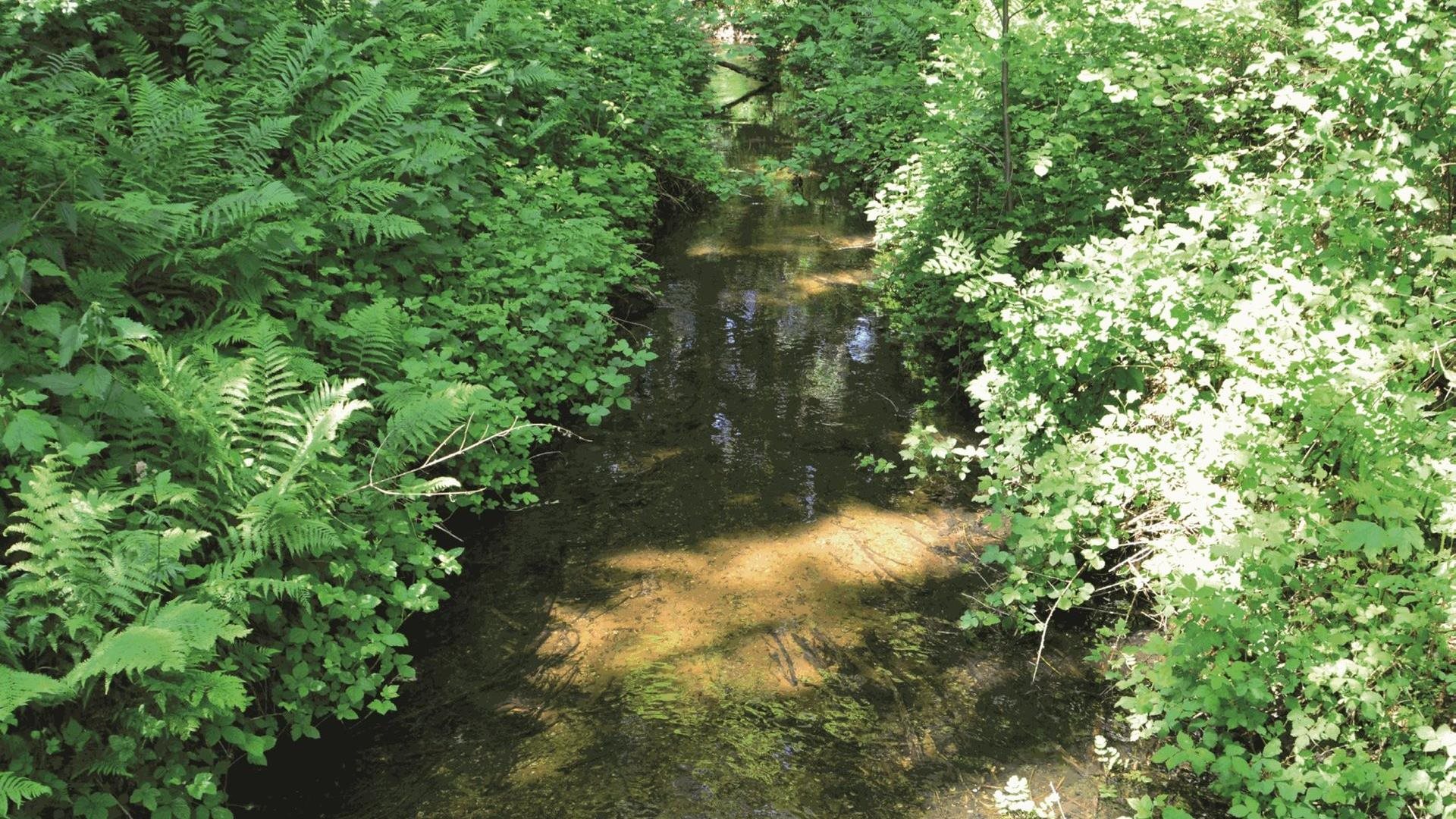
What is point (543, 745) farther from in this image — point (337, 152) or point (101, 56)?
point (101, 56)

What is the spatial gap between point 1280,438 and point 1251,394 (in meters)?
0.24

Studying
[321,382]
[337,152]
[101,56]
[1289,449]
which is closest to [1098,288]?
[1289,449]

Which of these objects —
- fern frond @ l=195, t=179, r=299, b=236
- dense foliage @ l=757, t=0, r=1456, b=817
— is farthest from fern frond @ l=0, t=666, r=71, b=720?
dense foliage @ l=757, t=0, r=1456, b=817

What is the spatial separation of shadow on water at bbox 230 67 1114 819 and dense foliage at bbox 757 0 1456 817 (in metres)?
0.44

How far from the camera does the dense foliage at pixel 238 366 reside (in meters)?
3.31

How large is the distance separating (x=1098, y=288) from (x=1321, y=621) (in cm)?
205

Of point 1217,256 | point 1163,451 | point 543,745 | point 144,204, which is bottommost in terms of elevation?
point 543,745

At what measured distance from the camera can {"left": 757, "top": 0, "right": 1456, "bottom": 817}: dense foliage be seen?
3352 mm

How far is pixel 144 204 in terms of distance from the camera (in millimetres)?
4172

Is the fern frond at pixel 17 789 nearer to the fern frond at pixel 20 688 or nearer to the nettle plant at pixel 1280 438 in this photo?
the fern frond at pixel 20 688

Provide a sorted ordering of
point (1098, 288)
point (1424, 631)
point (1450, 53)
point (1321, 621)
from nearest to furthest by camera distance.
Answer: point (1424, 631)
point (1321, 621)
point (1450, 53)
point (1098, 288)

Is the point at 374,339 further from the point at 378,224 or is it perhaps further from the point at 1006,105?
Answer: the point at 1006,105

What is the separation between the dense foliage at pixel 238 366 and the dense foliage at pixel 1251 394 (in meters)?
2.96

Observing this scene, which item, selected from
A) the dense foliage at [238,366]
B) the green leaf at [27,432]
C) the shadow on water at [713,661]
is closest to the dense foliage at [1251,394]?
the shadow on water at [713,661]
